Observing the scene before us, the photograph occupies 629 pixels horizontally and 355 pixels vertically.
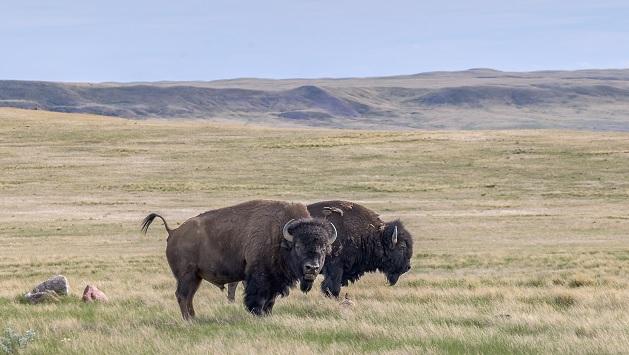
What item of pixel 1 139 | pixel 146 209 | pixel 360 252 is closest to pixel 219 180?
pixel 146 209

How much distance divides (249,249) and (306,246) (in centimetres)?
101

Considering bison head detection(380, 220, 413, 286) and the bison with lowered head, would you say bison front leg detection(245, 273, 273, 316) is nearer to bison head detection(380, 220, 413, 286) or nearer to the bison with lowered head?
the bison with lowered head

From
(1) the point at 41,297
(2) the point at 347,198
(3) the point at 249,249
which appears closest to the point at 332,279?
(3) the point at 249,249

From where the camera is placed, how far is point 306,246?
38.7ft

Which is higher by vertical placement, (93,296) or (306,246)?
(306,246)

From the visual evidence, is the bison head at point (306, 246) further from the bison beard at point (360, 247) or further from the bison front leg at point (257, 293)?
the bison beard at point (360, 247)

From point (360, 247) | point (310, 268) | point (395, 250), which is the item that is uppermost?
point (310, 268)

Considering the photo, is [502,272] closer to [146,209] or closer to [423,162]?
[146,209]

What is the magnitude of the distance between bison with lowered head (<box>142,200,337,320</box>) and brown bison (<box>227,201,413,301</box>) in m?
2.88

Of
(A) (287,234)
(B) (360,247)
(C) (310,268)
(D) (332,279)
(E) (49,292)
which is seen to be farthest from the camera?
(B) (360,247)

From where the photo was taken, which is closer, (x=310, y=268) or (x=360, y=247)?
(x=310, y=268)

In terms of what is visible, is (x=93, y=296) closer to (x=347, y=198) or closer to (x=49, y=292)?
(x=49, y=292)

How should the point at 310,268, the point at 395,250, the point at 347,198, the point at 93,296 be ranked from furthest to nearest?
the point at 347,198 < the point at 395,250 < the point at 93,296 < the point at 310,268

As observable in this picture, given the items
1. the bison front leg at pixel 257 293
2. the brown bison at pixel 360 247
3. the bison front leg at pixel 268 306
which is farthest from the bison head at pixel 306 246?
the brown bison at pixel 360 247
